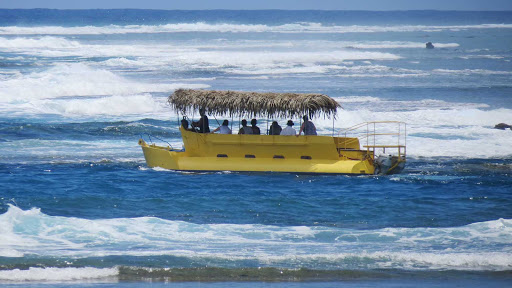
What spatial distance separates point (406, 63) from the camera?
2066 inches

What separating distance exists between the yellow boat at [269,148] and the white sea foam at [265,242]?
423 centimetres

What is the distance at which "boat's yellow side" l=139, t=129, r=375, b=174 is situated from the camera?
1788cm

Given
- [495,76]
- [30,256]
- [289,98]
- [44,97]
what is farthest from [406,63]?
[30,256]

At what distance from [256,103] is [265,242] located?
5654 millimetres

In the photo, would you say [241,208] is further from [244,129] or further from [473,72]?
[473,72]

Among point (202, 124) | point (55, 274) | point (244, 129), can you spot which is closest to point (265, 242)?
point (55, 274)

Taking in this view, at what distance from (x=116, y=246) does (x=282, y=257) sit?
9.36 feet

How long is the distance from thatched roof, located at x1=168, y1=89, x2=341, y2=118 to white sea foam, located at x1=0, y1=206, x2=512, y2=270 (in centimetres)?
457

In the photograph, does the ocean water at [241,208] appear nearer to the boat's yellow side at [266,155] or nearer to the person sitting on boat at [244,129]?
the boat's yellow side at [266,155]

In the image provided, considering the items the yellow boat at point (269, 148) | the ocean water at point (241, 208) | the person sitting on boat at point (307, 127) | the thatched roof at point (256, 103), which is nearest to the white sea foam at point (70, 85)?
the ocean water at point (241, 208)

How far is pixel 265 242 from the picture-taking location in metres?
12.9

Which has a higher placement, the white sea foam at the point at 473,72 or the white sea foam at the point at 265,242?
the white sea foam at the point at 473,72

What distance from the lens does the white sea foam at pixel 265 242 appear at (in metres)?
11.9

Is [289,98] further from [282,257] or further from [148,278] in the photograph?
[148,278]
